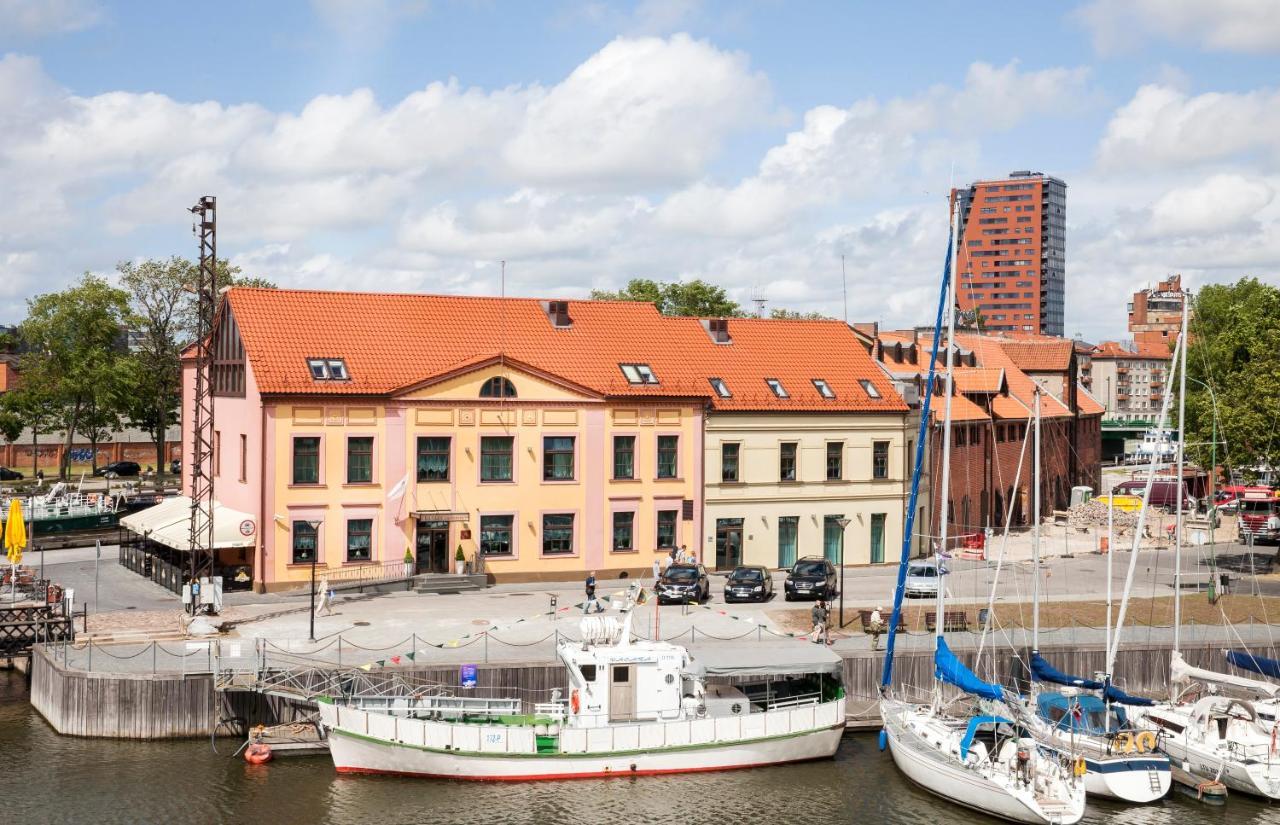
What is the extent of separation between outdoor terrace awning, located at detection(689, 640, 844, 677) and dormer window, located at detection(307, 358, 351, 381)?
787 inches

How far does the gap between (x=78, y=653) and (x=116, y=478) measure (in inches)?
2731

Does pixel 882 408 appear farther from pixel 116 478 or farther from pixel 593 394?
pixel 116 478

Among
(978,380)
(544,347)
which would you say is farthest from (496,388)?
(978,380)

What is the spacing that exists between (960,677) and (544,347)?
28.3m

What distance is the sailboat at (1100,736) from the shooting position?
36656 mm

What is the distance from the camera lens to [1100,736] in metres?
38.5

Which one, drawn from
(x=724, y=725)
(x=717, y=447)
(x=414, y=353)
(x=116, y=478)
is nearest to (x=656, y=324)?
(x=717, y=447)

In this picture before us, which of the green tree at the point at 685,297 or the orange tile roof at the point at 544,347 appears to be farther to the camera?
the green tree at the point at 685,297

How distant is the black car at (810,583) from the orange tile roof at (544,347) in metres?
9.94

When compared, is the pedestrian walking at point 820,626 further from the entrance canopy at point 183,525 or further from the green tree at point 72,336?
the green tree at point 72,336

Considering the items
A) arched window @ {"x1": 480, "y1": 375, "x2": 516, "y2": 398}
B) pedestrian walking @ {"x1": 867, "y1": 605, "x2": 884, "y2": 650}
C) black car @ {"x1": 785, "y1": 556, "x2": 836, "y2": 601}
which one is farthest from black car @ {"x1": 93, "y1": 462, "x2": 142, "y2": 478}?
pedestrian walking @ {"x1": 867, "y1": 605, "x2": 884, "y2": 650}

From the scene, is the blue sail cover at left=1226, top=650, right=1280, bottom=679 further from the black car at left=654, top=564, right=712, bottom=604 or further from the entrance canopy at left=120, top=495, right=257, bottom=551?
the entrance canopy at left=120, top=495, right=257, bottom=551

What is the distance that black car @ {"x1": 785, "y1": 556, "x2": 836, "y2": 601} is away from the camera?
53.6 meters

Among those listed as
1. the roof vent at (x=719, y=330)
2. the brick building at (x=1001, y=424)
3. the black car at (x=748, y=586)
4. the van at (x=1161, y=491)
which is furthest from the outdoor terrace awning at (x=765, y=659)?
the van at (x=1161, y=491)
